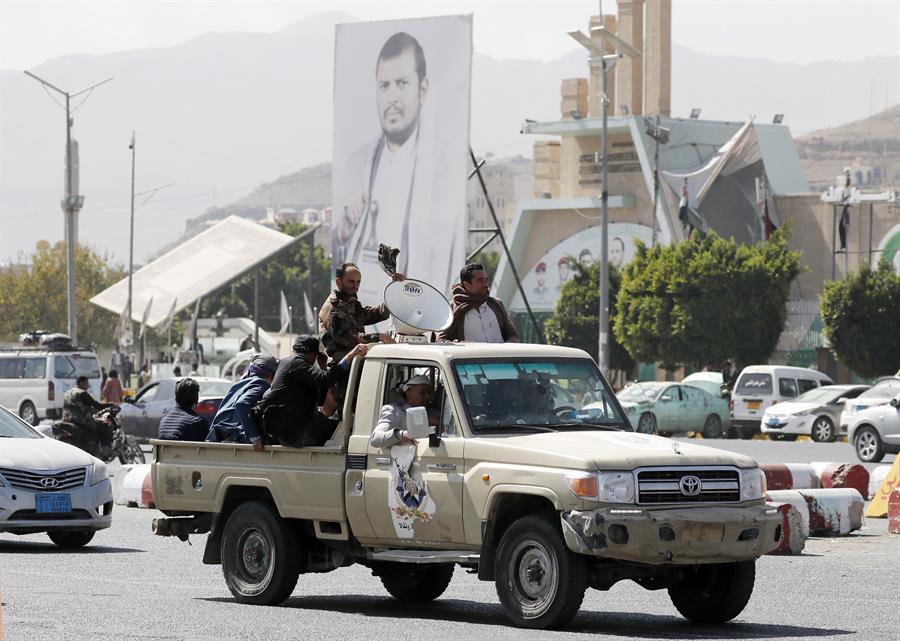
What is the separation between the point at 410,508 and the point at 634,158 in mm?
94314

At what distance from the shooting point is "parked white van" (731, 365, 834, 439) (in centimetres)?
4622

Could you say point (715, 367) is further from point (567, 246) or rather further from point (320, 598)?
point (320, 598)

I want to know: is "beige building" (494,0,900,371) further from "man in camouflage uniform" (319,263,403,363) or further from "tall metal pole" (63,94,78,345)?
"man in camouflage uniform" (319,263,403,363)

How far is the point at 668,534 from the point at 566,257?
317 feet

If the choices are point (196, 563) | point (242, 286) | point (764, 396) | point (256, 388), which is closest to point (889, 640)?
point (256, 388)

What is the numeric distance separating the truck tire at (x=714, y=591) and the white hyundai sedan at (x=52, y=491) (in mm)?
7282

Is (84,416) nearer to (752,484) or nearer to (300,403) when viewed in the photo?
(300,403)

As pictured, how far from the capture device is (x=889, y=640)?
414 inches

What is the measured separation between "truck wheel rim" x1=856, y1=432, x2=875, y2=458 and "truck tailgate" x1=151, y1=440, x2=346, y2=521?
21367mm

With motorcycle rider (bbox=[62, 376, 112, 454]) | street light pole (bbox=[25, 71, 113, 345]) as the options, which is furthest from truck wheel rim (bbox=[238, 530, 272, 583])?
street light pole (bbox=[25, 71, 113, 345])

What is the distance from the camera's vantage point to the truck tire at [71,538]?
57.7 feet

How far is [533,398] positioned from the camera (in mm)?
11586

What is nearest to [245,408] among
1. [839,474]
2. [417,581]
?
[417,581]

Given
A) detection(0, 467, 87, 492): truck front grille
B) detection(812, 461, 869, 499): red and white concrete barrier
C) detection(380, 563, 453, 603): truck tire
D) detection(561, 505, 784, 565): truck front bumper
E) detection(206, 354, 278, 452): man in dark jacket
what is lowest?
detection(380, 563, 453, 603): truck tire
